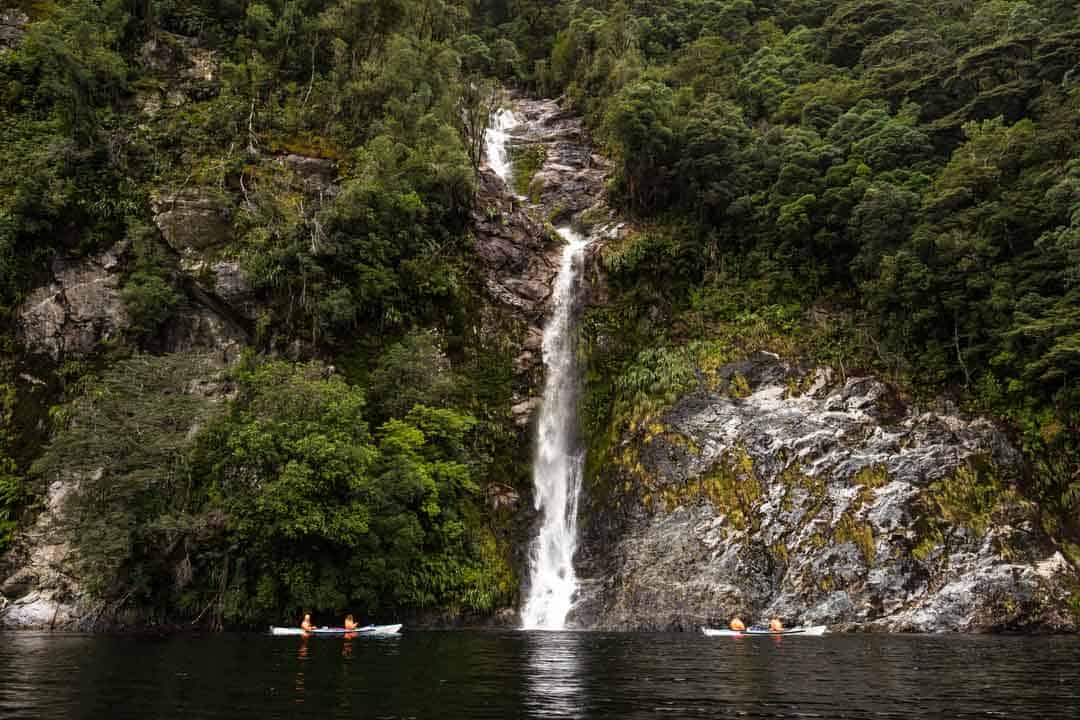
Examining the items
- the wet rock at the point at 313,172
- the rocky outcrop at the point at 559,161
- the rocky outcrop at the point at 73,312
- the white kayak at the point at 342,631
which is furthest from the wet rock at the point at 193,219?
the white kayak at the point at 342,631

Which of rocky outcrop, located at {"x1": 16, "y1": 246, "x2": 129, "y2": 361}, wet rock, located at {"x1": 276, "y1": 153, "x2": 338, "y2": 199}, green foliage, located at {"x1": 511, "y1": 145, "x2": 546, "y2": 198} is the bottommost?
rocky outcrop, located at {"x1": 16, "y1": 246, "x2": 129, "y2": 361}

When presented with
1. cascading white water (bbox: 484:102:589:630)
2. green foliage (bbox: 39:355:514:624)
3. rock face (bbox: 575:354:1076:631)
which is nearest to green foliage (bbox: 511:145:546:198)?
cascading white water (bbox: 484:102:589:630)

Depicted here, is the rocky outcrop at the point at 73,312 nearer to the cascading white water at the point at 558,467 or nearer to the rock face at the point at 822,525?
the cascading white water at the point at 558,467

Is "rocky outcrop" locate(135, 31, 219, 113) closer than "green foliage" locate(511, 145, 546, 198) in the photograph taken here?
Yes

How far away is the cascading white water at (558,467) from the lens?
27938 mm

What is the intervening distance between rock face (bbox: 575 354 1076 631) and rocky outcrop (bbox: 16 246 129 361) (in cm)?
2202

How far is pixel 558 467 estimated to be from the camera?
3200 cm

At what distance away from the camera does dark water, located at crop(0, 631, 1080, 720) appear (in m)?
9.98

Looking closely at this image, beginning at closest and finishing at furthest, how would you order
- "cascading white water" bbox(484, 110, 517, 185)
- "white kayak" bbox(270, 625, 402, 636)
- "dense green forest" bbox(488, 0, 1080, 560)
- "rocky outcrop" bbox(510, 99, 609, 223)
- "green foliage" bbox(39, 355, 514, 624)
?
1. "white kayak" bbox(270, 625, 402, 636)
2. "green foliage" bbox(39, 355, 514, 624)
3. "dense green forest" bbox(488, 0, 1080, 560)
4. "rocky outcrop" bbox(510, 99, 609, 223)
5. "cascading white water" bbox(484, 110, 517, 185)

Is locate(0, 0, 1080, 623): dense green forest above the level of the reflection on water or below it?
above

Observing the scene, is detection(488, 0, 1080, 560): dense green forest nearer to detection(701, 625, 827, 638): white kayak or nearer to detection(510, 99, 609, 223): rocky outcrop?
detection(510, 99, 609, 223): rocky outcrop

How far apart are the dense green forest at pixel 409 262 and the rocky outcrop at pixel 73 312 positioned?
0.70m

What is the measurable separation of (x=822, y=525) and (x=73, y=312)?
102 ft

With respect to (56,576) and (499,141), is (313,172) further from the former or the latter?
(56,576)
